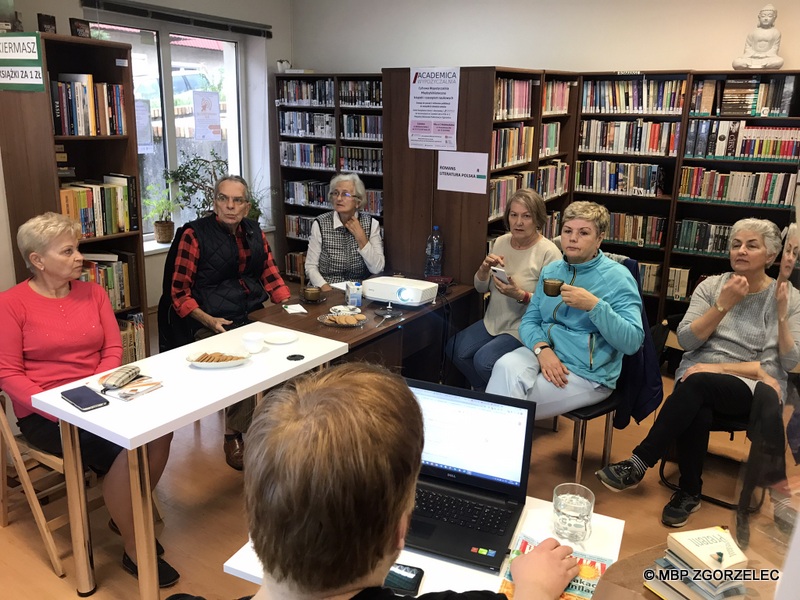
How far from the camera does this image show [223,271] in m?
3.26

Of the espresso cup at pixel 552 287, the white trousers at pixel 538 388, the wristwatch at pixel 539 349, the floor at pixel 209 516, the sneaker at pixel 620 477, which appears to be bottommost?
the floor at pixel 209 516

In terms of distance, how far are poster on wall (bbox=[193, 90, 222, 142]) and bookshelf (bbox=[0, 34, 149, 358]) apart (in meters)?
2.47

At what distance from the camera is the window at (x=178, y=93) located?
527 cm

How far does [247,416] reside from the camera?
2.99 meters

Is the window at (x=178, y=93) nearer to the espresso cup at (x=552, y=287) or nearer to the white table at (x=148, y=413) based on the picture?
the white table at (x=148, y=413)

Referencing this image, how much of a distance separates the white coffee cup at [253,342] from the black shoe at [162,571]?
81 cm

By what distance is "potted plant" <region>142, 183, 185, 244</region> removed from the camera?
5473 mm

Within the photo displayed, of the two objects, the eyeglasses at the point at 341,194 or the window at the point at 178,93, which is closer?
the eyeglasses at the point at 341,194

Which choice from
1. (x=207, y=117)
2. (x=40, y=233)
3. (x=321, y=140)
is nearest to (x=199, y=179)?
(x=207, y=117)

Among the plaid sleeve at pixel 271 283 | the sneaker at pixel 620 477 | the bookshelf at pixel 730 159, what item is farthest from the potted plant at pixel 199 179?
the sneaker at pixel 620 477

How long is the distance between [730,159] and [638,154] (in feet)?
2.02

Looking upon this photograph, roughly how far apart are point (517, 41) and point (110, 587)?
15.6 ft

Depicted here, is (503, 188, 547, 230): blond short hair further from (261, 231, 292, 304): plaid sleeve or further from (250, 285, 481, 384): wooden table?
(261, 231, 292, 304): plaid sleeve

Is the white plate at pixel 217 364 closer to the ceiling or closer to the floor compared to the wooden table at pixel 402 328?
closer to the ceiling
